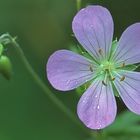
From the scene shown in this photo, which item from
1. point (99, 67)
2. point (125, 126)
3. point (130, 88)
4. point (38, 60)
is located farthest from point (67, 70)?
point (38, 60)

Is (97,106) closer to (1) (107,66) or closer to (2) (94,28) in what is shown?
(1) (107,66)

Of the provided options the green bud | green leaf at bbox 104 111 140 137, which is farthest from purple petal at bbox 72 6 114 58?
green leaf at bbox 104 111 140 137

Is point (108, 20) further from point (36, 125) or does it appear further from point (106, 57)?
point (36, 125)

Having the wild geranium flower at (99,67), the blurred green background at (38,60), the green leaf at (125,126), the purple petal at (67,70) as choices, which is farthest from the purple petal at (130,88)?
the blurred green background at (38,60)

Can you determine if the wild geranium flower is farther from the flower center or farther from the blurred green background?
the blurred green background

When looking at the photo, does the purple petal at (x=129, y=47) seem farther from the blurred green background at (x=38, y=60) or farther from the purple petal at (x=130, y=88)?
the blurred green background at (x=38, y=60)

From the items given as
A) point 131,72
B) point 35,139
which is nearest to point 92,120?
point 131,72

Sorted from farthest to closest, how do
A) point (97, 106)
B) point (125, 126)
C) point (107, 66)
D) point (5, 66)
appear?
point (125, 126) → point (5, 66) → point (107, 66) → point (97, 106)
